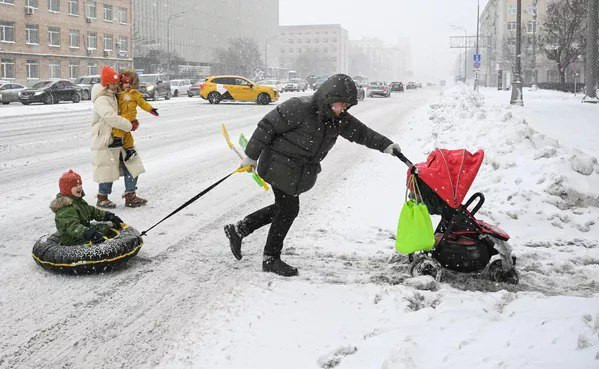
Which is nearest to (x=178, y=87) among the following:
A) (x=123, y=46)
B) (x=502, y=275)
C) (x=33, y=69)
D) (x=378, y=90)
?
(x=378, y=90)

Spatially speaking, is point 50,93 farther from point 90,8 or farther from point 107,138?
point 90,8

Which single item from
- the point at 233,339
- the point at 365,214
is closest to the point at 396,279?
the point at 233,339

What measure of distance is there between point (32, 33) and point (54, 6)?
432 centimetres

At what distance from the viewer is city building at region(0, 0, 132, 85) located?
51.2 metres

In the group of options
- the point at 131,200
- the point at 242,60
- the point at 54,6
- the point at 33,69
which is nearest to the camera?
the point at 131,200

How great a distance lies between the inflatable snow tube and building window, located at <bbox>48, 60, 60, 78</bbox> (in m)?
56.2

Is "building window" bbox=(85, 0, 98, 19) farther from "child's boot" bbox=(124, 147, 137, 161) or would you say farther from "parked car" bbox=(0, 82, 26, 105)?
"child's boot" bbox=(124, 147, 137, 161)

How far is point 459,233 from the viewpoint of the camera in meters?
4.68

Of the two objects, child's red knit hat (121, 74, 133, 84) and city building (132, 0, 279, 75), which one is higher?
city building (132, 0, 279, 75)

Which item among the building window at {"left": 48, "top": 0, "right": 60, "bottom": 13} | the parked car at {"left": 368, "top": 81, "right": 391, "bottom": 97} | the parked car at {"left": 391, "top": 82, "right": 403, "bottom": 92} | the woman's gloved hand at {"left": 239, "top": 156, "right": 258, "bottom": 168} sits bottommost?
the woman's gloved hand at {"left": 239, "top": 156, "right": 258, "bottom": 168}

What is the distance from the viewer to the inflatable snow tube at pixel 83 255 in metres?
4.69

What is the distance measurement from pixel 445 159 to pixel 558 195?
292 centimetres

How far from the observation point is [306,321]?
391 centimetres

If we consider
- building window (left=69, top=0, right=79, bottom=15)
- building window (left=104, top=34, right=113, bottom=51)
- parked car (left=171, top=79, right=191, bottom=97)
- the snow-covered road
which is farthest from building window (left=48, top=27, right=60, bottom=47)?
the snow-covered road
